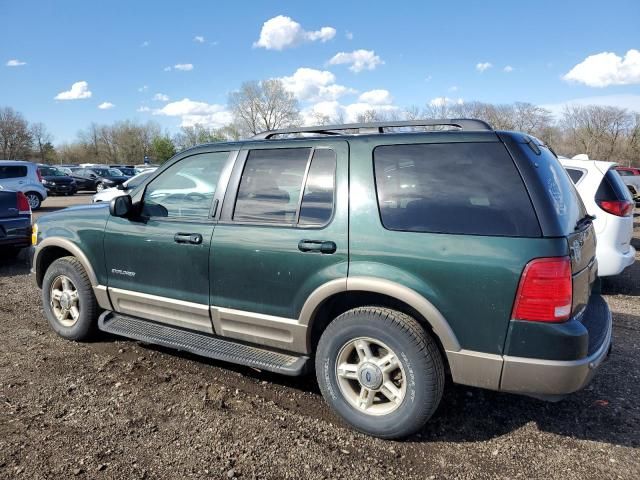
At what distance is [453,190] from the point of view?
271 cm

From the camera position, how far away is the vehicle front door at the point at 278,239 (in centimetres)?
299

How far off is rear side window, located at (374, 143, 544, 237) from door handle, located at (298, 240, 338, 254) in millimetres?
361

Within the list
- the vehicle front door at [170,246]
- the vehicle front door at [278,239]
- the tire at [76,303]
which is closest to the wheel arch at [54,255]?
the tire at [76,303]

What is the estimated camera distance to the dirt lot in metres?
2.62

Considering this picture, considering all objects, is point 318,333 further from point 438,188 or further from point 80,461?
point 80,461

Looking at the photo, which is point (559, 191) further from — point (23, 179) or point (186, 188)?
point (23, 179)

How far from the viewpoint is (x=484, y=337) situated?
2549 mm

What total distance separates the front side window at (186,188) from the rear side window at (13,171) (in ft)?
47.2

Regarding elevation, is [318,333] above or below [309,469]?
above

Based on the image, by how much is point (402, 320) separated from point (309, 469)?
0.98 m

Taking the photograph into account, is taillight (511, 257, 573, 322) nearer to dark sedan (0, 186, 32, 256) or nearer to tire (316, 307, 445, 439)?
tire (316, 307, 445, 439)

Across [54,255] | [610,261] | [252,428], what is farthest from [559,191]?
[54,255]

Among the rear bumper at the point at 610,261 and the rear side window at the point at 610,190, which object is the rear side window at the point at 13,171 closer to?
the rear side window at the point at 610,190

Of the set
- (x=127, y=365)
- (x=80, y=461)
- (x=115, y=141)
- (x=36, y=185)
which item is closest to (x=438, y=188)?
(x=80, y=461)
